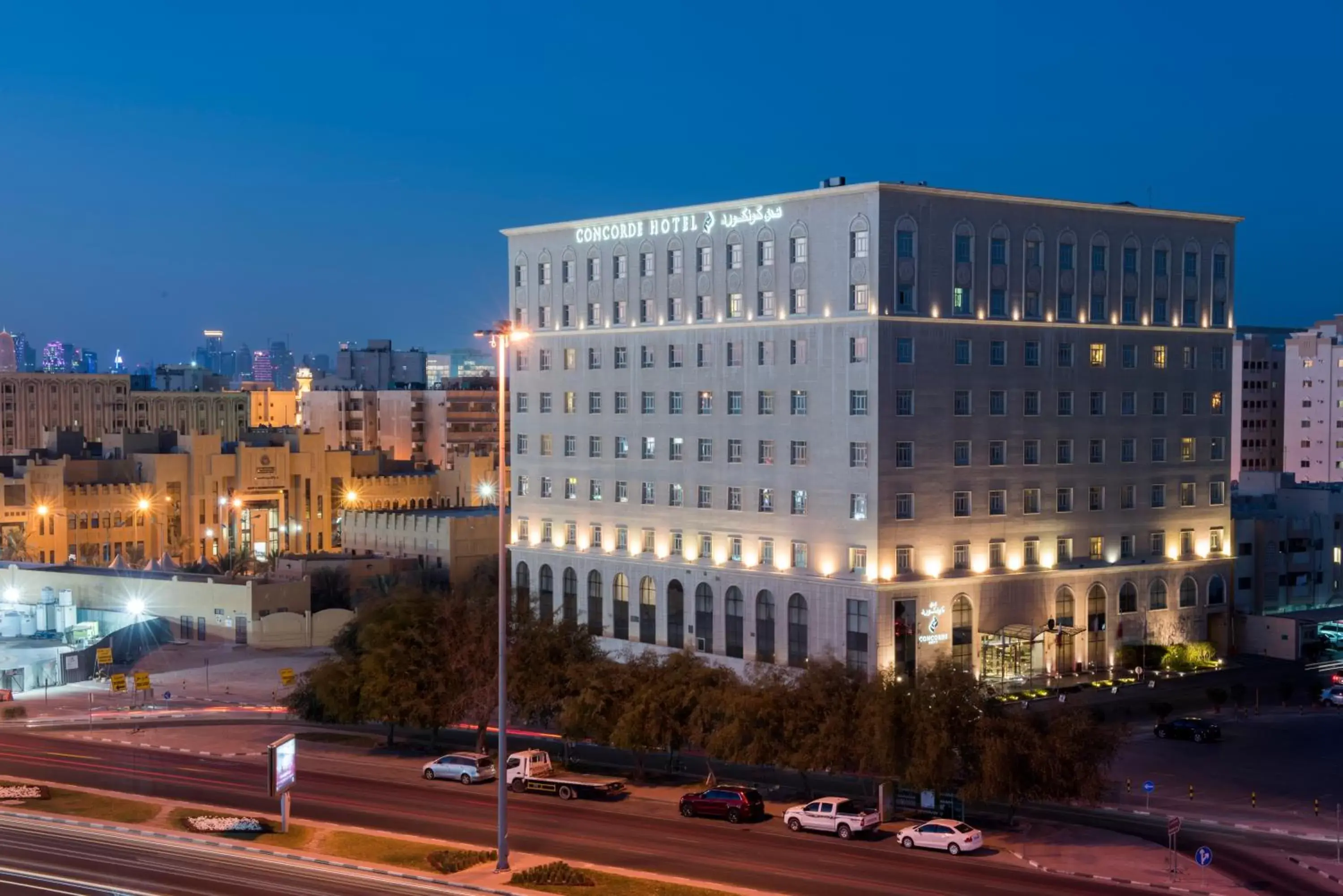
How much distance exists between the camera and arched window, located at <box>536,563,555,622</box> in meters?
103

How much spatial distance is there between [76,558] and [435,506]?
37.1 metres

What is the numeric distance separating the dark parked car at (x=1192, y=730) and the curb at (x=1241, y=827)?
1517 centimetres

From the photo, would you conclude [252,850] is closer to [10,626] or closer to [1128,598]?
[1128,598]

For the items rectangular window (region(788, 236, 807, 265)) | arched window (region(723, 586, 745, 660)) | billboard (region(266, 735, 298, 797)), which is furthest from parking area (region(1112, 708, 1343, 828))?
billboard (region(266, 735, 298, 797))

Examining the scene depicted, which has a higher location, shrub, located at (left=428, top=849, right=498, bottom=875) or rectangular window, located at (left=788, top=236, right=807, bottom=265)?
rectangular window, located at (left=788, top=236, right=807, bottom=265)

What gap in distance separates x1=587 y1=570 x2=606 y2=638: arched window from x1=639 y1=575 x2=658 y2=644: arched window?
11.7 ft

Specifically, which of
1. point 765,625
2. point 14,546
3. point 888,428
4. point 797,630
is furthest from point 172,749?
point 14,546

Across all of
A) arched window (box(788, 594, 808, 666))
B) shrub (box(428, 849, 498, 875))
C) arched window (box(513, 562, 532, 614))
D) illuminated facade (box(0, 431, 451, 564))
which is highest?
illuminated facade (box(0, 431, 451, 564))

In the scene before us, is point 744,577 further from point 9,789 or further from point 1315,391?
point 1315,391

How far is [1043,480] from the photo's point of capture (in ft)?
295

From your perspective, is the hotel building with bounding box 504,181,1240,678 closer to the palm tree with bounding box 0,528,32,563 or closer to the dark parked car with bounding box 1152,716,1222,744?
the dark parked car with bounding box 1152,716,1222,744

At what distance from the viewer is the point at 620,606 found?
98375mm

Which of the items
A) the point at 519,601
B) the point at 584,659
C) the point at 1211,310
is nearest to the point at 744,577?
the point at 519,601

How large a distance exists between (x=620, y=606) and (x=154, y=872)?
172 feet
